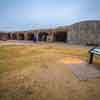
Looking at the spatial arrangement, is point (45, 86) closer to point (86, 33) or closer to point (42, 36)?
point (86, 33)

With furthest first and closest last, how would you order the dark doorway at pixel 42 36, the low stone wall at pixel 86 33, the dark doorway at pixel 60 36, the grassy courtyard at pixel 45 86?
the dark doorway at pixel 42 36 < the dark doorway at pixel 60 36 < the low stone wall at pixel 86 33 < the grassy courtyard at pixel 45 86

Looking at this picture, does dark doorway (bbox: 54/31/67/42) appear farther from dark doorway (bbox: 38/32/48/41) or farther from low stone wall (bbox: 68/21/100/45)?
low stone wall (bbox: 68/21/100/45)

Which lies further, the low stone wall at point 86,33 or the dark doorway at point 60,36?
the dark doorway at point 60,36

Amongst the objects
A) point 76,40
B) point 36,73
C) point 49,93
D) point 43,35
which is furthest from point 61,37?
point 49,93

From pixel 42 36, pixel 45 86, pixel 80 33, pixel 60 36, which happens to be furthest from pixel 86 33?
pixel 45 86

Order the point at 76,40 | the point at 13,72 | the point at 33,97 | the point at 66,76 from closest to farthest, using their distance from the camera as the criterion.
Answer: the point at 33,97 < the point at 66,76 < the point at 13,72 < the point at 76,40

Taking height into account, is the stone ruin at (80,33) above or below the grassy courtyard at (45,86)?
above

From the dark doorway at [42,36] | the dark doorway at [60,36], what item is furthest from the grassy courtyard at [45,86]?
the dark doorway at [42,36]

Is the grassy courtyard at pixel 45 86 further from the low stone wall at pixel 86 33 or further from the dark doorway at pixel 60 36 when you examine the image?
the dark doorway at pixel 60 36

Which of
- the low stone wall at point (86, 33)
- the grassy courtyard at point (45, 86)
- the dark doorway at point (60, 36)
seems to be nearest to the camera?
the grassy courtyard at point (45, 86)

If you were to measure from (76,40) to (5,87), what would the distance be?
1240 centimetres

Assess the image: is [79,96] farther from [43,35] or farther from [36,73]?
[43,35]

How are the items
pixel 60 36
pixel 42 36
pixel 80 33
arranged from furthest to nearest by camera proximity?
pixel 42 36 → pixel 60 36 → pixel 80 33

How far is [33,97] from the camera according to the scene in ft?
7.45
